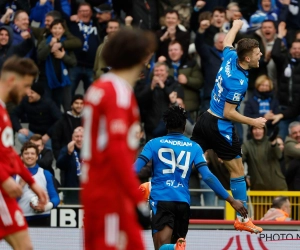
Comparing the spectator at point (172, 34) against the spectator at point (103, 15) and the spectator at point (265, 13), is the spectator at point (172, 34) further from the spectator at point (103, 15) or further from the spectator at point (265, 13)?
the spectator at point (265, 13)

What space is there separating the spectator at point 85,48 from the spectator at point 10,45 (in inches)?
33.4

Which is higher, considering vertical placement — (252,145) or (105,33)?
(105,33)

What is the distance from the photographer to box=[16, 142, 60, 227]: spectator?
484 inches

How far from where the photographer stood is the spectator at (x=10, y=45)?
15578 mm

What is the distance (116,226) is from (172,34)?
9924mm

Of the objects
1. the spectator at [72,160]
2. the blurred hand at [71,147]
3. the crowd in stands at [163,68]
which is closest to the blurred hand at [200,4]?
the crowd in stands at [163,68]

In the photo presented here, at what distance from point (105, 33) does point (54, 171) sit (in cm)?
305

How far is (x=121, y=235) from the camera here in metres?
6.06

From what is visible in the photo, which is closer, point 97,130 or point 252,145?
point 97,130

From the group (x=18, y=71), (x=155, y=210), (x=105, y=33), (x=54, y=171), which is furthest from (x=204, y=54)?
(x=18, y=71)

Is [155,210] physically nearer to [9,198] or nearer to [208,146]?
[208,146]

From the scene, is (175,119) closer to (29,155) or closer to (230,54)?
(230,54)

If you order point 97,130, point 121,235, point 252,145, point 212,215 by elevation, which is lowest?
point 212,215

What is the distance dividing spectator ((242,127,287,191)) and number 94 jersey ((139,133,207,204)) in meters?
4.38
